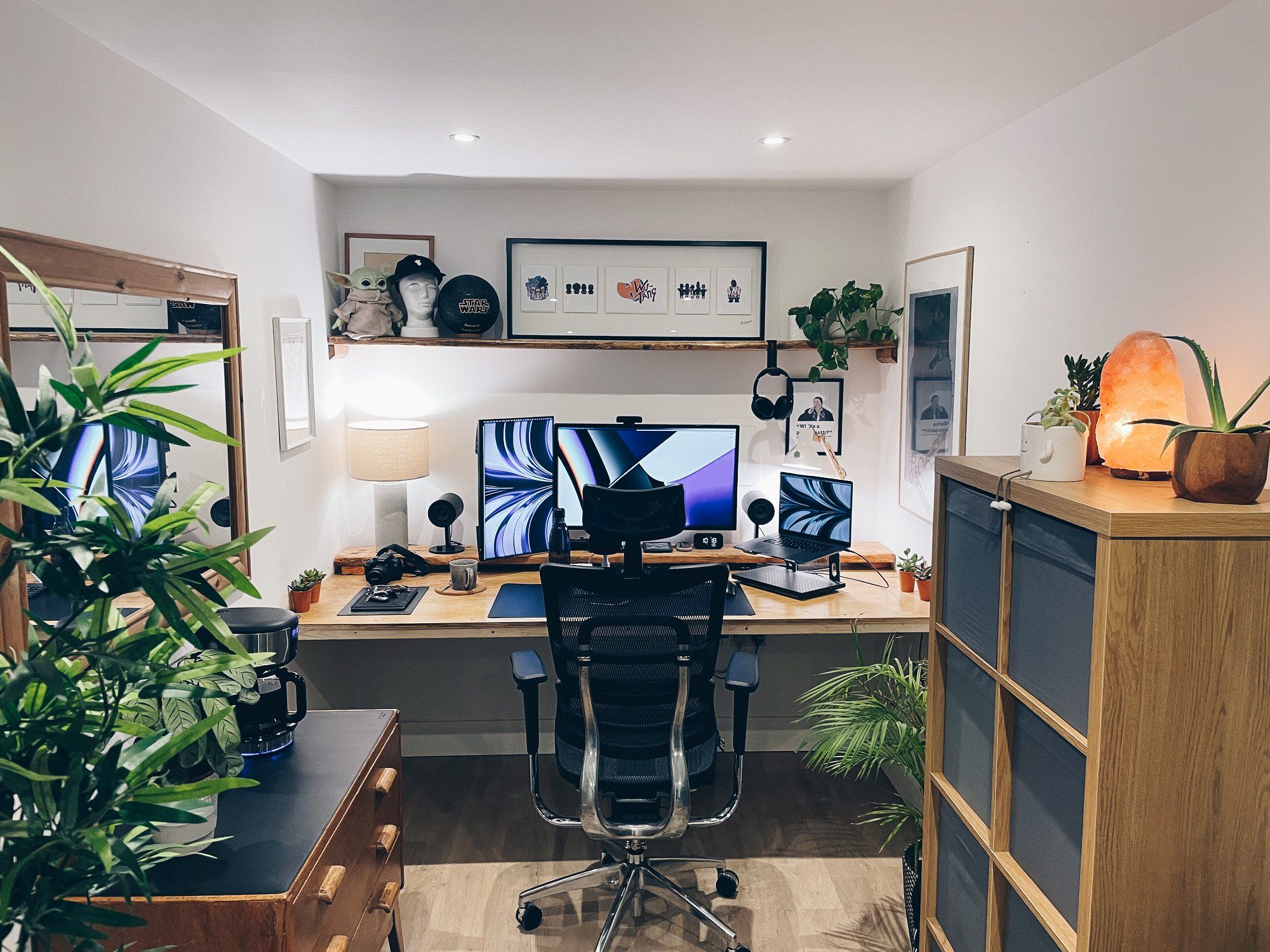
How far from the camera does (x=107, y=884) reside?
1.06m

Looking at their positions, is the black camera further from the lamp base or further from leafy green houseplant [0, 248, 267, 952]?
the lamp base

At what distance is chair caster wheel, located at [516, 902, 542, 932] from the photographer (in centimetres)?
270

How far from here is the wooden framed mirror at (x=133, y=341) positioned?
164cm

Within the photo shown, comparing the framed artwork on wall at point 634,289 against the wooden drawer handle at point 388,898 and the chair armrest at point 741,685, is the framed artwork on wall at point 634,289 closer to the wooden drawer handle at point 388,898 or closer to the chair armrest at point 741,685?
the chair armrest at point 741,685

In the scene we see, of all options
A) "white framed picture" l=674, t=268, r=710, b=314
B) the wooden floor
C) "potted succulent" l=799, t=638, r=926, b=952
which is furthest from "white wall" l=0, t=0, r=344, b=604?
"potted succulent" l=799, t=638, r=926, b=952

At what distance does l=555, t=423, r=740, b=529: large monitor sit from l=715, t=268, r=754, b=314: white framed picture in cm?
51

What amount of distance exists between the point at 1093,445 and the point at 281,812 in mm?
1720

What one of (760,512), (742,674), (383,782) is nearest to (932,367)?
(760,512)

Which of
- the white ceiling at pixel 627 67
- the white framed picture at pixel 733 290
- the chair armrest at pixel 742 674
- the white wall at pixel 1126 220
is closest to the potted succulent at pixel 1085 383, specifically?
the white wall at pixel 1126 220

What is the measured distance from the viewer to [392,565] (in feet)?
11.4

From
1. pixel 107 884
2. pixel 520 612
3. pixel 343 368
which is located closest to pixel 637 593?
pixel 520 612

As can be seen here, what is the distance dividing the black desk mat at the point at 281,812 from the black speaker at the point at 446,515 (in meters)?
1.39

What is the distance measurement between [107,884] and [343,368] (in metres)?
2.93

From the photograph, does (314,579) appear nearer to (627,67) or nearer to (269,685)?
(269,685)
